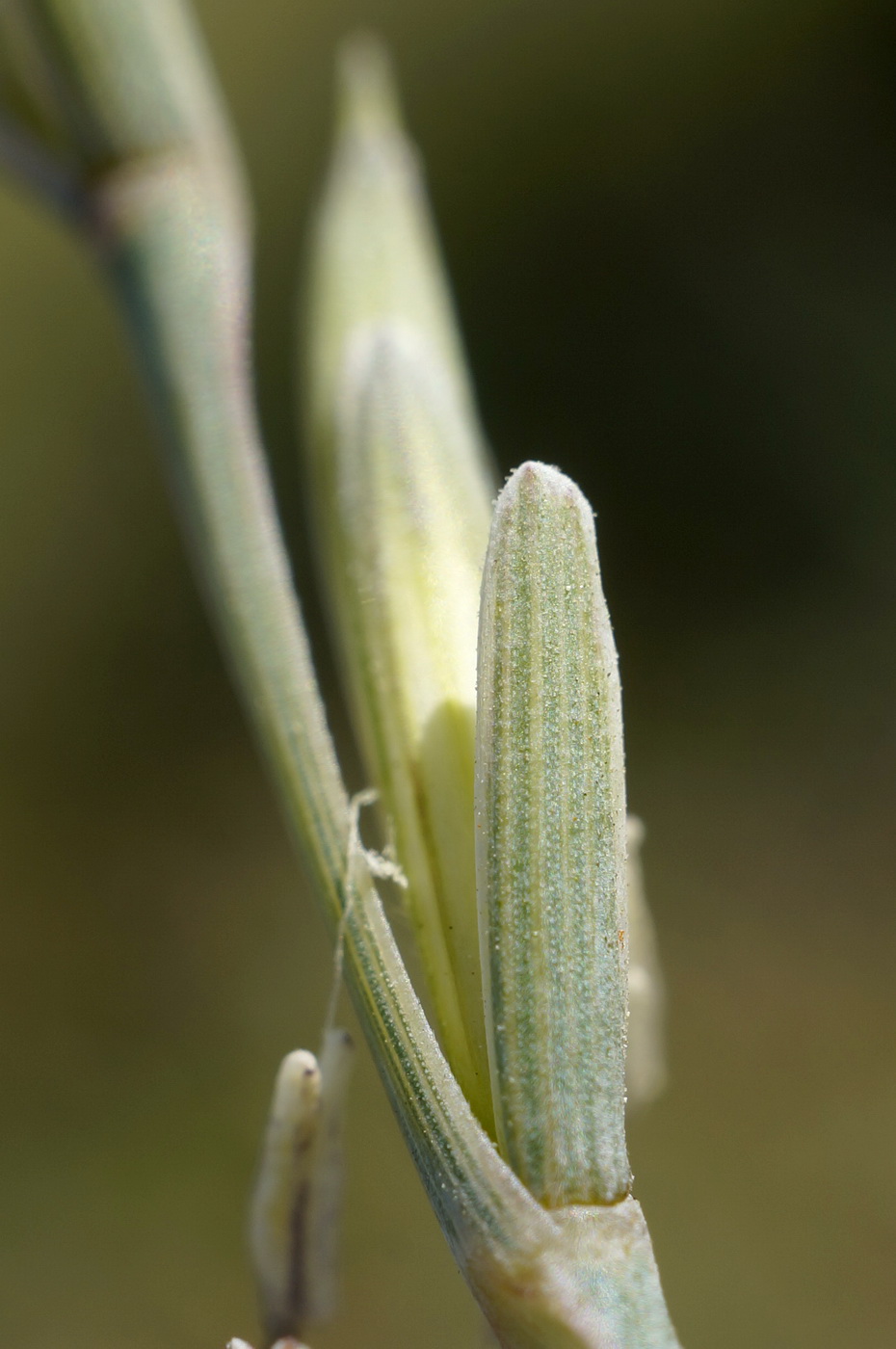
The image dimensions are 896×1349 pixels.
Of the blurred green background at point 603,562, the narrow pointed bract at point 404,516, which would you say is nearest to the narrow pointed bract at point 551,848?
the narrow pointed bract at point 404,516

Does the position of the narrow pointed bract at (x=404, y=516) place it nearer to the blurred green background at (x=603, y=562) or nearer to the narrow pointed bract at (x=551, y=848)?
the narrow pointed bract at (x=551, y=848)

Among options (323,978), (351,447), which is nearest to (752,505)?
(323,978)

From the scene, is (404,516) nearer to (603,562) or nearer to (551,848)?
(551,848)

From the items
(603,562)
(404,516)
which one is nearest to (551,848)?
(404,516)

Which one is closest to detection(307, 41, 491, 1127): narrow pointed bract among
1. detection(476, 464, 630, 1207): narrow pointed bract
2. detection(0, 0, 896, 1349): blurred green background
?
detection(476, 464, 630, 1207): narrow pointed bract

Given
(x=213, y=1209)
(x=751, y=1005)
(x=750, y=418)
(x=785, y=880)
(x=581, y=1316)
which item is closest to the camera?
(x=581, y=1316)

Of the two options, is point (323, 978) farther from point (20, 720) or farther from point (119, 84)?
point (119, 84)
